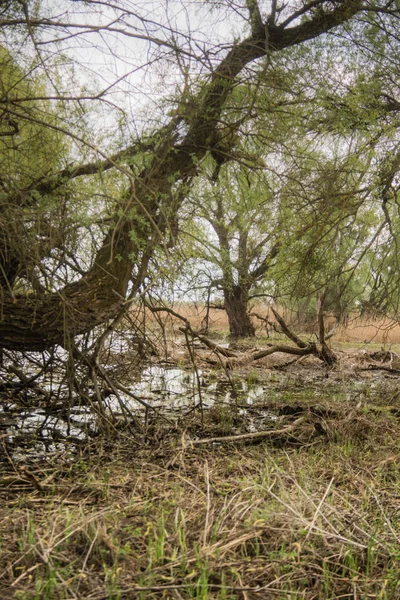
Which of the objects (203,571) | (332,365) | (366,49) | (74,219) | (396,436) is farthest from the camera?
(332,365)

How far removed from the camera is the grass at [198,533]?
7.13 ft

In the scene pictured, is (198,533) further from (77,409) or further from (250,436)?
(77,409)

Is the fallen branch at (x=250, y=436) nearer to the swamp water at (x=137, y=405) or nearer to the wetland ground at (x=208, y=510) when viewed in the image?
the wetland ground at (x=208, y=510)

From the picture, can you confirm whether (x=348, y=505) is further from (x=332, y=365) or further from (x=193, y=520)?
(x=332, y=365)

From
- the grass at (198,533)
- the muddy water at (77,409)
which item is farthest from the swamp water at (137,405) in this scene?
the grass at (198,533)

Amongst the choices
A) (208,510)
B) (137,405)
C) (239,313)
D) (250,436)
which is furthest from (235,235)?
(208,510)

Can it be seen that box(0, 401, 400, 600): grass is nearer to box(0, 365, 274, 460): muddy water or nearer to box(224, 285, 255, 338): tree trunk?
box(0, 365, 274, 460): muddy water

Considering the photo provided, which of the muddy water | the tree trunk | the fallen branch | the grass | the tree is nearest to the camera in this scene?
the grass

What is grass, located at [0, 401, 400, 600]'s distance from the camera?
2.17 metres

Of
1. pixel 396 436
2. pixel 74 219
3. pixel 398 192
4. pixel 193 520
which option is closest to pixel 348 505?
pixel 193 520

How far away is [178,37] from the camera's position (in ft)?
13.1

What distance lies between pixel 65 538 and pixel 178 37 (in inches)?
130

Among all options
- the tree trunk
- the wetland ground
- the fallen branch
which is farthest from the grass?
the tree trunk

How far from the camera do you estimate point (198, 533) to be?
2.62 m
